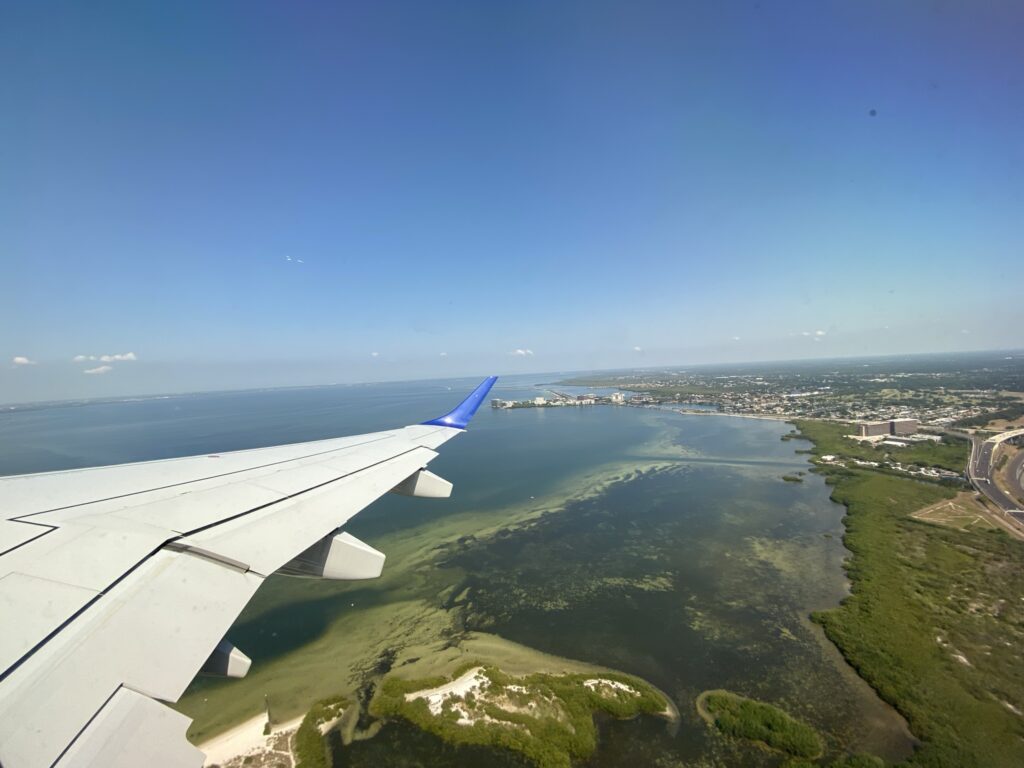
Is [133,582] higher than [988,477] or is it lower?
higher

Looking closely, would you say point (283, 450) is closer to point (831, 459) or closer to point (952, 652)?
point (952, 652)

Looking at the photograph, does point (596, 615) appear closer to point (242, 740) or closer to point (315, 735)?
point (315, 735)

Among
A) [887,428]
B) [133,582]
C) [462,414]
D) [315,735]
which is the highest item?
[462,414]

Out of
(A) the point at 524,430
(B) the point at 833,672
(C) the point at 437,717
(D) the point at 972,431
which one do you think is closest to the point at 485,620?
(C) the point at 437,717

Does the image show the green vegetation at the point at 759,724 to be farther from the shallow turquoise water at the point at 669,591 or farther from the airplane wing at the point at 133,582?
the airplane wing at the point at 133,582

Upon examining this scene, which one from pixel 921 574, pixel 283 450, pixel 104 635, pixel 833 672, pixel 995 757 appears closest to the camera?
pixel 104 635

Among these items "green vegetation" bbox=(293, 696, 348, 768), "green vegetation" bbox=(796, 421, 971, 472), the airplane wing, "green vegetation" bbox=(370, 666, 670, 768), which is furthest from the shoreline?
"green vegetation" bbox=(796, 421, 971, 472)

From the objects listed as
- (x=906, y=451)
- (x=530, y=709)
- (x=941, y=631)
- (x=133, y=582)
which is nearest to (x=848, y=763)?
(x=530, y=709)
